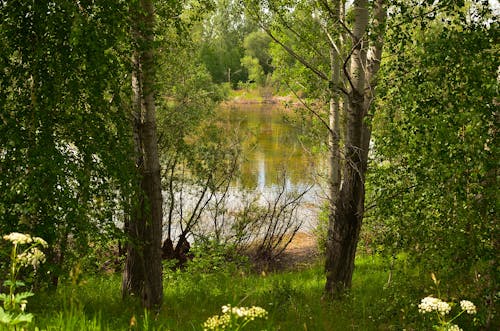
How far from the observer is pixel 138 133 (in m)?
6.89

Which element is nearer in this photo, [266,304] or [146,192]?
[146,192]

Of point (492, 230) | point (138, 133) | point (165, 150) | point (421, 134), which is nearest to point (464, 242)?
point (492, 230)

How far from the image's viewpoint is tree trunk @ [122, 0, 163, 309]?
6.66 m

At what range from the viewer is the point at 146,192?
→ 698 cm

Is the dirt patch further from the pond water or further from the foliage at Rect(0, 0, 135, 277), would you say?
the foliage at Rect(0, 0, 135, 277)

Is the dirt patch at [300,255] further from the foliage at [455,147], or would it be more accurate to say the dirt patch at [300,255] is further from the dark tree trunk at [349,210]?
the foliage at [455,147]

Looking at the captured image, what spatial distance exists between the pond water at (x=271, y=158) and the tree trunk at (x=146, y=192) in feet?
20.9

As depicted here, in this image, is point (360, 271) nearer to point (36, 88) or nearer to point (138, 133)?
point (138, 133)

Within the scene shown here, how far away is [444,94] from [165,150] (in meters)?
9.19

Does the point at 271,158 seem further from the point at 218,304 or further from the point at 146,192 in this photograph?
the point at 146,192

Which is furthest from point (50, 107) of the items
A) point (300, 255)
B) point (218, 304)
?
point (300, 255)

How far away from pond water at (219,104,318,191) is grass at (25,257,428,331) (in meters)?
5.30

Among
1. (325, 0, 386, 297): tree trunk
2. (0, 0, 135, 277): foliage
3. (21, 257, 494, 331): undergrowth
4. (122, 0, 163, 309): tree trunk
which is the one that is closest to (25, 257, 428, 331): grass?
(21, 257, 494, 331): undergrowth

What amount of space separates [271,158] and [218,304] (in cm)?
1688
